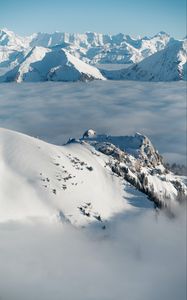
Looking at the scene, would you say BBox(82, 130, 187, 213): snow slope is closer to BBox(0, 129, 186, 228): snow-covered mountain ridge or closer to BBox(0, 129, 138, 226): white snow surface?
BBox(0, 129, 186, 228): snow-covered mountain ridge

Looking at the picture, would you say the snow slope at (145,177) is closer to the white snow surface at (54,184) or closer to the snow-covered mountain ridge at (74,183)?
the snow-covered mountain ridge at (74,183)

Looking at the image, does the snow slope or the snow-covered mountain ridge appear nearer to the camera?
the snow-covered mountain ridge

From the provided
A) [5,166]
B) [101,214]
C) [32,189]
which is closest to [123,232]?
[101,214]

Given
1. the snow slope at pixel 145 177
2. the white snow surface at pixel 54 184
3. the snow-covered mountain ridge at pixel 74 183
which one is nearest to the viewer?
the white snow surface at pixel 54 184

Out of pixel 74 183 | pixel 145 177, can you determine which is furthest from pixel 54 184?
pixel 145 177

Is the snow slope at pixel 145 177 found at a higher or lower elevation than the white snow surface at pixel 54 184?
A: lower

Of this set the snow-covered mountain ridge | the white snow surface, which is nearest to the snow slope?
the snow-covered mountain ridge

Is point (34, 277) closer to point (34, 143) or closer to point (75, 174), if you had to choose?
point (75, 174)

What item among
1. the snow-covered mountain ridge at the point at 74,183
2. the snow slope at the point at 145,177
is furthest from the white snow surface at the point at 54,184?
the snow slope at the point at 145,177
